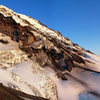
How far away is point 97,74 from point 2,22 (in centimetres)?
2525

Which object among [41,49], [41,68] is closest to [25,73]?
[41,68]

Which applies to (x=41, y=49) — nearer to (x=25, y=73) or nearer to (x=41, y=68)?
(x=41, y=68)

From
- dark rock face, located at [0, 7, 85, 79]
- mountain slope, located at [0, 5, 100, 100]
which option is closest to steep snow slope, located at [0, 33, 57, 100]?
mountain slope, located at [0, 5, 100, 100]

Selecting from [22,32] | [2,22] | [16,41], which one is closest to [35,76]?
[16,41]

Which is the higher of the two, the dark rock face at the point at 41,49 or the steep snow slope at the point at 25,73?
the dark rock face at the point at 41,49

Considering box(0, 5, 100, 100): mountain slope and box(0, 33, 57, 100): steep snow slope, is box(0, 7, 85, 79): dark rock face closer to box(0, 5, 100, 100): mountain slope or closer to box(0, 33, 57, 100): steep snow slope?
box(0, 5, 100, 100): mountain slope

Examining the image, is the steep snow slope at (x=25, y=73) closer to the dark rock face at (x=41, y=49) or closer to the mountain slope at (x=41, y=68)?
the mountain slope at (x=41, y=68)

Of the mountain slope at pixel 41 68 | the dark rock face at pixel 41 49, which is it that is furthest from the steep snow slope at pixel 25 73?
the dark rock face at pixel 41 49

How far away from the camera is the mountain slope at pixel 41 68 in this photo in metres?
15.2

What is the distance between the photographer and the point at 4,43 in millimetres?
24547

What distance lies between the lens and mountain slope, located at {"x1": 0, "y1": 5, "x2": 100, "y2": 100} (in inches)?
600

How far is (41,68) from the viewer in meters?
20.7

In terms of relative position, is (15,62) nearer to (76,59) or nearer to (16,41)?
(16,41)

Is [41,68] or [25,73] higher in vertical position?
[41,68]
